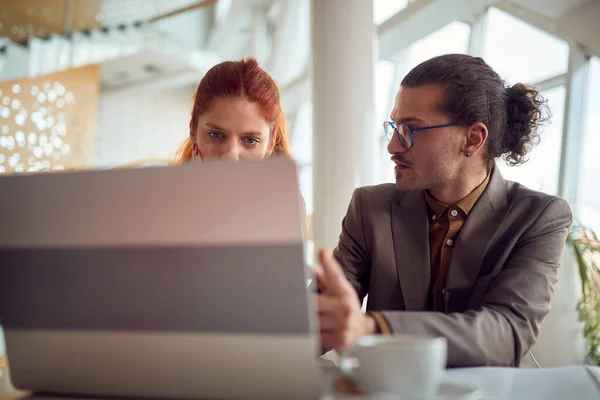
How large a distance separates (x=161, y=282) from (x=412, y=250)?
1.19m

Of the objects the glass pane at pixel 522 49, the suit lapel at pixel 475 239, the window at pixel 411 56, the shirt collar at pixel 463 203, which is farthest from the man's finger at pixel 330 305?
the window at pixel 411 56

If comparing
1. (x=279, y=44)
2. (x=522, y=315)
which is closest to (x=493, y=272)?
(x=522, y=315)

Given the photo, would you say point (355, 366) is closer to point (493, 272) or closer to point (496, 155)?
point (493, 272)

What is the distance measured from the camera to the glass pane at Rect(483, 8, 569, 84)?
431cm

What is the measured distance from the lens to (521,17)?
4559 mm

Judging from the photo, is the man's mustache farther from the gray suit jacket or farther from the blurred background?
the blurred background

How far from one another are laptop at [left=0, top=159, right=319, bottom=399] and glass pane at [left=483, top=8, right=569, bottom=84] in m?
3.63

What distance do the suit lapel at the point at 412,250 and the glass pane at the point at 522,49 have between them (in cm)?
243

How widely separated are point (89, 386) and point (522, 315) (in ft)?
3.26

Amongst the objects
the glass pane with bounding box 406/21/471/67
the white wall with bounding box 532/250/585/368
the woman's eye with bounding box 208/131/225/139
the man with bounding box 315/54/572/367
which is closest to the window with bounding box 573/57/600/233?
the white wall with bounding box 532/250/585/368

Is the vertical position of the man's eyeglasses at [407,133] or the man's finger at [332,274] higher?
the man's eyeglasses at [407,133]

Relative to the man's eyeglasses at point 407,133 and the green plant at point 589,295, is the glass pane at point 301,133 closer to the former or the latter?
the green plant at point 589,295

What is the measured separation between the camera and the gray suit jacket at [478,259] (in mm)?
1349

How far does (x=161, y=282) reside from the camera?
27.4 inches
